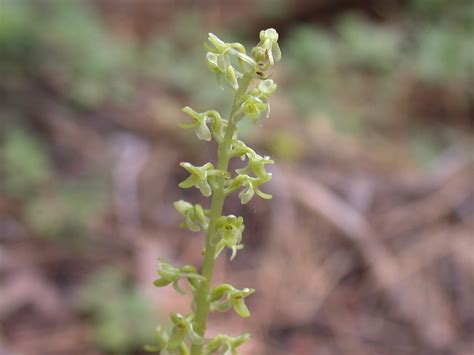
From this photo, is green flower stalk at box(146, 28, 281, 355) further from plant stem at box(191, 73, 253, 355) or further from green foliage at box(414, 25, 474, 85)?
green foliage at box(414, 25, 474, 85)

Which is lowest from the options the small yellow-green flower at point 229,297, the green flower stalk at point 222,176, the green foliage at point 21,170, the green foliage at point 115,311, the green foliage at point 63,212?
the small yellow-green flower at point 229,297

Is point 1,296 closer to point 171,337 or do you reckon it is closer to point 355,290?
point 355,290

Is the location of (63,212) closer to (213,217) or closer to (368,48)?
(213,217)

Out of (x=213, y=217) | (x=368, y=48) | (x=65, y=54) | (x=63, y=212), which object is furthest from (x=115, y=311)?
(x=368, y=48)

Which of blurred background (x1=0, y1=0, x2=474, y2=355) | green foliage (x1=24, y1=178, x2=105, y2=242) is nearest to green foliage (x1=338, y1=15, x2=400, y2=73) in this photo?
blurred background (x1=0, y1=0, x2=474, y2=355)

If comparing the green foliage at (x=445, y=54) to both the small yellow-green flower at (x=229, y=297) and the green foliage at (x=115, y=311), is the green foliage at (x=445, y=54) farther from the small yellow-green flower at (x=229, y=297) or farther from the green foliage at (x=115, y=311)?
the small yellow-green flower at (x=229, y=297)

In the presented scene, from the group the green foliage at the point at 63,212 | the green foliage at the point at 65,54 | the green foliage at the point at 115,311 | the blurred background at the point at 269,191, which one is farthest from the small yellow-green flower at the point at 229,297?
the green foliage at the point at 65,54
